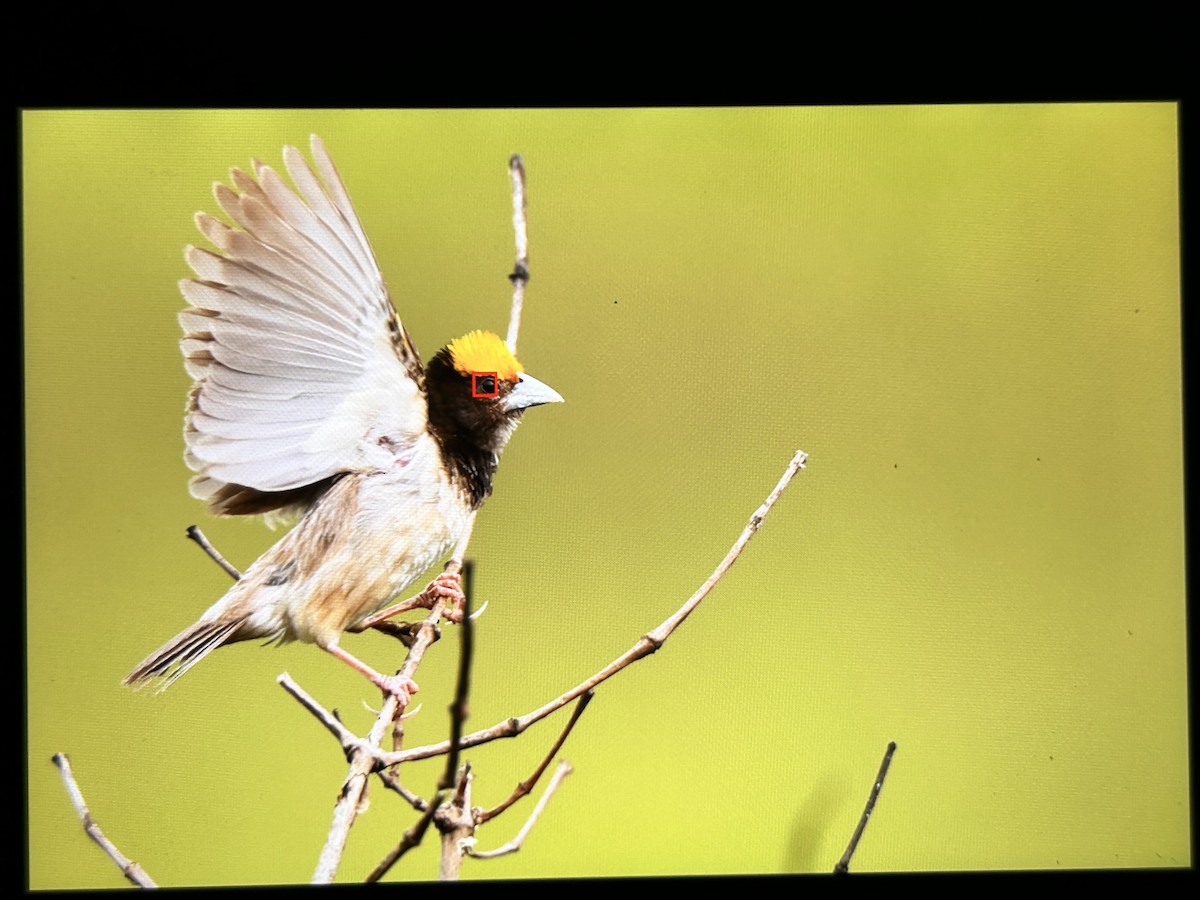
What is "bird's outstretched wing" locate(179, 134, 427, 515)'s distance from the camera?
1931 mm

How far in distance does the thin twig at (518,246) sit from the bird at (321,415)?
0.22ft

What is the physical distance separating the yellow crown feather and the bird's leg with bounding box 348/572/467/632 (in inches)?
15.8

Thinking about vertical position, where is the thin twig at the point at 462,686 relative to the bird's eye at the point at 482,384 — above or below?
below

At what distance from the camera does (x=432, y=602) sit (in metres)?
2.07

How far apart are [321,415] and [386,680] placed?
0.52m

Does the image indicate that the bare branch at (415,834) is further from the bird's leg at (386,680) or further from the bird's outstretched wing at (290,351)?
the bird's outstretched wing at (290,351)

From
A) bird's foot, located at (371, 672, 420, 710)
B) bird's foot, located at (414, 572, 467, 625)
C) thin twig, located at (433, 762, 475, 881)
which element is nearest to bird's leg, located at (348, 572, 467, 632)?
bird's foot, located at (414, 572, 467, 625)

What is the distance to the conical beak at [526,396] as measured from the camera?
6.77 feet

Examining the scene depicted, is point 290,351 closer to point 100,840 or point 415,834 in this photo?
point 100,840

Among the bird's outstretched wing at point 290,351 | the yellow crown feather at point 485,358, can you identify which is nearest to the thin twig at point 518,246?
the yellow crown feather at point 485,358

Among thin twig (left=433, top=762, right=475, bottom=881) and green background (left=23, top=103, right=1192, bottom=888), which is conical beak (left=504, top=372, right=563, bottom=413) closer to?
green background (left=23, top=103, right=1192, bottom=888)

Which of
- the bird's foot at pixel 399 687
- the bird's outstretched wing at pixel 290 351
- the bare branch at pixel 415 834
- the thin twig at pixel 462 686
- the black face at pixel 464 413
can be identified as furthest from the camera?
the black face at pixel 464 413

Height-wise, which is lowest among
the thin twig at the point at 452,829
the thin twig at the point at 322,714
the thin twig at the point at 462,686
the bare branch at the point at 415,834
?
the thin twig at the point at 452,829

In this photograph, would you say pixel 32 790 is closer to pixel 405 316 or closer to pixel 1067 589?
pixel 405 316
